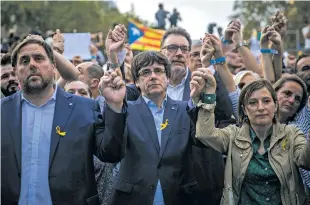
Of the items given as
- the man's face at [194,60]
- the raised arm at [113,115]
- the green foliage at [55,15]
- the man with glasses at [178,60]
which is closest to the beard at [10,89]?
the man with glasses at [178,60]

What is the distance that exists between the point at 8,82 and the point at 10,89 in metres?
0.12

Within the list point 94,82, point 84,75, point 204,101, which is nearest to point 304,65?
point 94,82

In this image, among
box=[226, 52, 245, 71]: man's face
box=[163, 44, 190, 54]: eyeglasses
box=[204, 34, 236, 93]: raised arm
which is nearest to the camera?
box=[204, 34, 236, 93]: raised arm

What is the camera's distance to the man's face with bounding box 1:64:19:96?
738 centimetres

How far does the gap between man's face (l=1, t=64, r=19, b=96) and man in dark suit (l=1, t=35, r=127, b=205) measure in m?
2.08

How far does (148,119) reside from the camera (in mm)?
5637

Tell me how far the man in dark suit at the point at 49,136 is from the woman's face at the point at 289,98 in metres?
2.09

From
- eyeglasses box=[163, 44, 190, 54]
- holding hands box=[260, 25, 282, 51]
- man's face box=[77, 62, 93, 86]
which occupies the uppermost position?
holding hands box=[260, 25, 282, 51]

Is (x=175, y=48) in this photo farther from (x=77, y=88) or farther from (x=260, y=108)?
(x=260, y=108)

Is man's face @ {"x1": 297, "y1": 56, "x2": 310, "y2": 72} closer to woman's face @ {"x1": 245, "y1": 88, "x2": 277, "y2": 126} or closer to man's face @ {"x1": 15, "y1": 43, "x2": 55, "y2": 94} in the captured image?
woman's face @ {"x1": 245, "y1": 88, "x2": 277, "y2": 126}

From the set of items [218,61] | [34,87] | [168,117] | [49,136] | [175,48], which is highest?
[175,48]

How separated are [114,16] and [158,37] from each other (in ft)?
161

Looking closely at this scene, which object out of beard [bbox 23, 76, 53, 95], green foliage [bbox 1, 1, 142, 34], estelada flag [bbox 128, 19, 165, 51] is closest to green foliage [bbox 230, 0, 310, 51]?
green foliage [bbox 1, 1, 142, 34]

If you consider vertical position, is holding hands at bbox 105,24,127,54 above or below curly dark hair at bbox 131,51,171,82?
above
